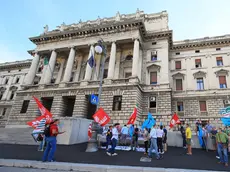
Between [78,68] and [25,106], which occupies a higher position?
[78,68]

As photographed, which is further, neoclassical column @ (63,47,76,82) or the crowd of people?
neoclassical column @ (63,47,76,82)

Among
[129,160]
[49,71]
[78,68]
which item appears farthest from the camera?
[78,68]

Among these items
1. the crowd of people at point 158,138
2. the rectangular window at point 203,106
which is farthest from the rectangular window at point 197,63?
the crowd of people at point 158,138

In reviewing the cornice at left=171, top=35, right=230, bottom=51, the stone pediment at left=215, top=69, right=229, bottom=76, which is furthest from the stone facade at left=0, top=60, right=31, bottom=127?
the stone pediment at left=215, top=69, right=229, bottom=76

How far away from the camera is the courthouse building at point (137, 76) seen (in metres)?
20.8

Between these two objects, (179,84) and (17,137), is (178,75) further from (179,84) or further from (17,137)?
(17,137)

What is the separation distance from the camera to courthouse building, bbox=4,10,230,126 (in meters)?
20.8

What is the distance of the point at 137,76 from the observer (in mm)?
20406

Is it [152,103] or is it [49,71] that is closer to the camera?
[152,103]

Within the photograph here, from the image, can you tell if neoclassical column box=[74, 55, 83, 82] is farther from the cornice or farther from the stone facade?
the stone facade

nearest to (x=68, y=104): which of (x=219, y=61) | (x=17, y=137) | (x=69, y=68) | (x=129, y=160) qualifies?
(x=69, y=68)

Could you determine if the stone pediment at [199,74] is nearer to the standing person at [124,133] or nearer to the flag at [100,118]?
the standing person at [124,133]

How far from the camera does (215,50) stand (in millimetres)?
25609

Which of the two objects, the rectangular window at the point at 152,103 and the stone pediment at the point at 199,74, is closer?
the rectangular window at the point at 152,103
